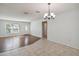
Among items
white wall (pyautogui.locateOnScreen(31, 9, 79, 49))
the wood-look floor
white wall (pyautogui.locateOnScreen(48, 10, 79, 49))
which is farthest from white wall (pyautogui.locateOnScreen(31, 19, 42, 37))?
white wall (pyautogui.locateOnScreen(48, 10, 79, 49))

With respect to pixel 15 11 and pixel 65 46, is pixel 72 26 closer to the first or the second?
pixel 65 46

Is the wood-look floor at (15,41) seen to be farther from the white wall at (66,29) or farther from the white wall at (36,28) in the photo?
the white wall at (66,29)

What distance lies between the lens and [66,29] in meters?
2.61

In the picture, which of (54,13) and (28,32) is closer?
(54,13)

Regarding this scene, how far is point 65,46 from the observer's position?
97.8 inches

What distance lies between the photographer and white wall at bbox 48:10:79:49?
8.17ft

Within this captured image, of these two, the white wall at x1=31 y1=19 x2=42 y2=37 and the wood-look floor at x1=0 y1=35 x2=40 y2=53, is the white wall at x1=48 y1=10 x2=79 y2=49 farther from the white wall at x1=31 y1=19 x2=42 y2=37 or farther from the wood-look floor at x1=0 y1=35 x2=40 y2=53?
the wood-look floor at x1=0 y1=35 x2=40 y2=53

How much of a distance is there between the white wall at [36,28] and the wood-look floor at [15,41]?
0.14 meters

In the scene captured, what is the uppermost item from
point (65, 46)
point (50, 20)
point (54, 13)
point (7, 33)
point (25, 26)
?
point (54, 13)

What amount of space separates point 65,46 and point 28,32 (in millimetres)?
1149

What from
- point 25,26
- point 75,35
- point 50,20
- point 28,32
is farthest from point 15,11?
point 75,35

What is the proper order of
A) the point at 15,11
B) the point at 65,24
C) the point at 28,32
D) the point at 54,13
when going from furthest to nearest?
the point at 65,24 < the point at 28,32 < the point at 15,11 < the point at 54,13

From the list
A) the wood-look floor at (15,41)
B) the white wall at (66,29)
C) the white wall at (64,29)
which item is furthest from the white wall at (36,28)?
the white wall at (66,29)

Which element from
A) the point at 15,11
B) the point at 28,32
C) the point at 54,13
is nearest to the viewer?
the point at 54,13
